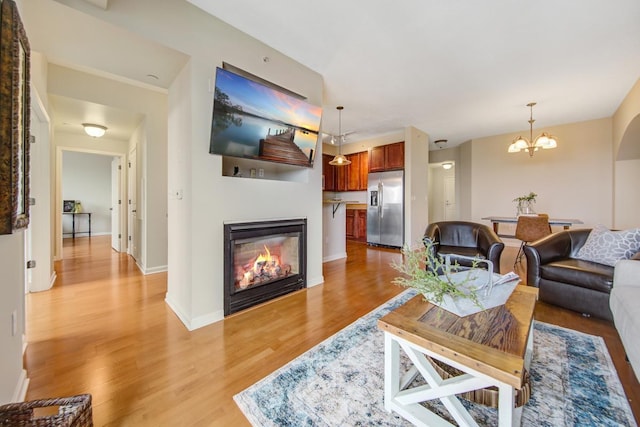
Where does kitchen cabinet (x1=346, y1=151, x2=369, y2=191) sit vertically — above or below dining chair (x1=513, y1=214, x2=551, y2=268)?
above

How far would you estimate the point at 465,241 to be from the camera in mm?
3652

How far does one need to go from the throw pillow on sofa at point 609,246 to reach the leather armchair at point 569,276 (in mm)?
87

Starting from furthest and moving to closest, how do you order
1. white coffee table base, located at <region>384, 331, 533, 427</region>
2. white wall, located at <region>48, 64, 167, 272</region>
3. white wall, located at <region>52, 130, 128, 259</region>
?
white wall, located at <region>52, 130, 128, 259</region> < white wall, located at <region>48, 64, 167, 272</region> < white coffee table base, located at <region>384, 331, 533, 427</region>

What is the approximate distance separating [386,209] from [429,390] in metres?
5.02

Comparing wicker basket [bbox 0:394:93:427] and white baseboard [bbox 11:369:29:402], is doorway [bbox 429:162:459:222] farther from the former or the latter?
white baseboard [bbox 11:369:29:402]

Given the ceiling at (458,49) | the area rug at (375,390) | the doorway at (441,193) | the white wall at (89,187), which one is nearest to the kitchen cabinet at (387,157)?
the ceiling at (458,49)

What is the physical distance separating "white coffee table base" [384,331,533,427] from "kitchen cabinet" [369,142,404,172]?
16.2 ft

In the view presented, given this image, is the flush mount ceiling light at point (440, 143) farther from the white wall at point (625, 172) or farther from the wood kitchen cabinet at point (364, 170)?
the white wall at point (625, 172)

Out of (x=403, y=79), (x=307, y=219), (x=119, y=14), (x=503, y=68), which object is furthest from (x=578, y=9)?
(x=119, y=14)

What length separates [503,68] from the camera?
309cm

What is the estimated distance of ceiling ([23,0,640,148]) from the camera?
209 cm

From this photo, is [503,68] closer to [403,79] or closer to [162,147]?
[403,79]

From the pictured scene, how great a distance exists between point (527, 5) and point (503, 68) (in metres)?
1.10

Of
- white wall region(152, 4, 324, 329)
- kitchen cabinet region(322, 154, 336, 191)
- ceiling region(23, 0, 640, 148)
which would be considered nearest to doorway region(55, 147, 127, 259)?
ceiling region(23, 0, 640, 148)
